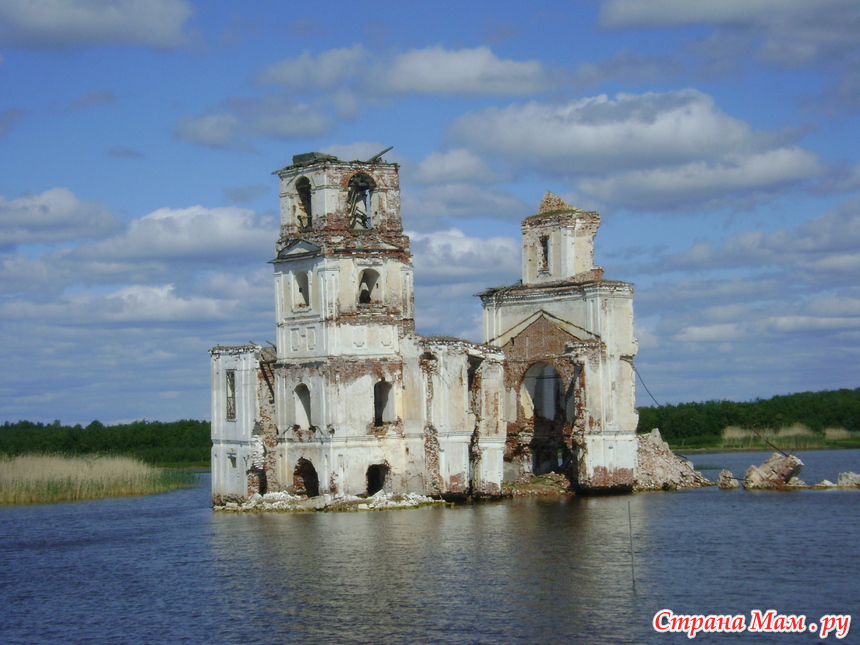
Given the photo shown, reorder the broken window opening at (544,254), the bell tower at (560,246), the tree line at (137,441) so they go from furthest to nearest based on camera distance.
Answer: the tree line at (137,441)
the broken window opening at (544,254)
the bell tower at (560,246)

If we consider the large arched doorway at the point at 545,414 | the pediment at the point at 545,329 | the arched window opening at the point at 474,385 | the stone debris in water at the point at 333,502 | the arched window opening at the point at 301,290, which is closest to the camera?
the stone debris in water at the point at 333,502

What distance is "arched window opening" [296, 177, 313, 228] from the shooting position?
42844 millimetres

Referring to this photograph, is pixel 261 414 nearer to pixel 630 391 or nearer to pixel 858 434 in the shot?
pixel 630 391

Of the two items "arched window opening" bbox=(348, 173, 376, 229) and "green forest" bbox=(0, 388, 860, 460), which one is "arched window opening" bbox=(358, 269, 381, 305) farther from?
"green forest" bbox=(0, 388, 860, 460)

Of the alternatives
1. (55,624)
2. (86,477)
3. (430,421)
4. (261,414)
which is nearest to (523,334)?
(430,421)

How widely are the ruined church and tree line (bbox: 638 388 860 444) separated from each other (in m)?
36.2

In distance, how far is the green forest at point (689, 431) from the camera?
73.1 m

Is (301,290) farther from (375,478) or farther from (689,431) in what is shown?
(689,431)

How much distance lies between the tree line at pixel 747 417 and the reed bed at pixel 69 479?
3985cm

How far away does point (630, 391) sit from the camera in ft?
150

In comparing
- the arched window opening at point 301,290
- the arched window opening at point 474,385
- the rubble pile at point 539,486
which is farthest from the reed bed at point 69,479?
the rubble pile at point 539,486

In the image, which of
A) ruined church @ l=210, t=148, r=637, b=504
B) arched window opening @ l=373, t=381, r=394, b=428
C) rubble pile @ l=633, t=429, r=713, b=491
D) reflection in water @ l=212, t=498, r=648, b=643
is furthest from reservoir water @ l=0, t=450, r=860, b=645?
rubble pile @ l=633, t=429, r=713, b=491

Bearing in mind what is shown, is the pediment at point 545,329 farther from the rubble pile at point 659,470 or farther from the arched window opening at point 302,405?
the arched window opening at point 302,405

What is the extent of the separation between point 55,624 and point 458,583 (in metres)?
8.39
